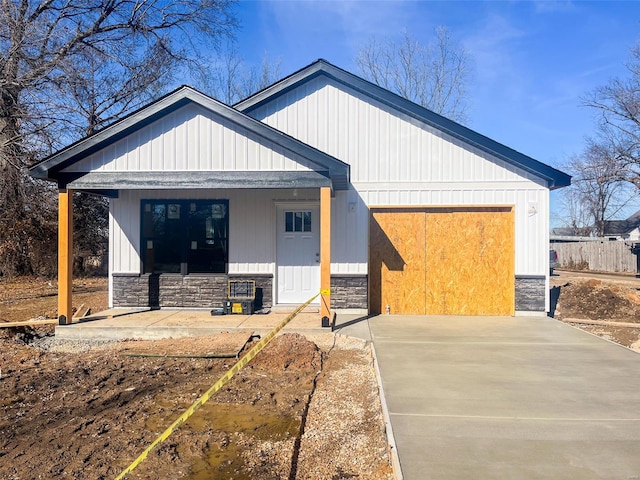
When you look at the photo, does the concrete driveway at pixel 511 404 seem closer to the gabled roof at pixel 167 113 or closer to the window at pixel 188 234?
the gabled roof at pixel 167 113

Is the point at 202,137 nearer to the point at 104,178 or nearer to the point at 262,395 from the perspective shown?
the point at 104,178

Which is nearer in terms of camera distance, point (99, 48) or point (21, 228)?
point (21, 228)

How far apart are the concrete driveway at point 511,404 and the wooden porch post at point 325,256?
3.03 feet

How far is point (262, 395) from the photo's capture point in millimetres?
5219

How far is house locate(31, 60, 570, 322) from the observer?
9656 mm

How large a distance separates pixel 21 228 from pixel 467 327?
54.6ft

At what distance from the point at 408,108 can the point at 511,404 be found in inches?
267

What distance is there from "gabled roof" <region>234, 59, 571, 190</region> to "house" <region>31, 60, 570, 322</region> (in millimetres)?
29

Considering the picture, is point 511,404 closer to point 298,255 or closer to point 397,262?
point 397,262

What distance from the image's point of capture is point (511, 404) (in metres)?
4.70

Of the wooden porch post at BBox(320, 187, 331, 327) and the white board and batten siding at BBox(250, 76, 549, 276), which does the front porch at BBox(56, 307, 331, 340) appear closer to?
the wooden porch post at BBox(320, 187, 331, 327)

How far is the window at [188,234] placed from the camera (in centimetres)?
1017

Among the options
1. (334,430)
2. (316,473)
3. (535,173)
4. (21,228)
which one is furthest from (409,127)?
(21,228)

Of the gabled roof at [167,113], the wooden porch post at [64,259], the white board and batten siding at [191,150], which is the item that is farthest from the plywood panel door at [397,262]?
the wooden porch post at [64,259]
